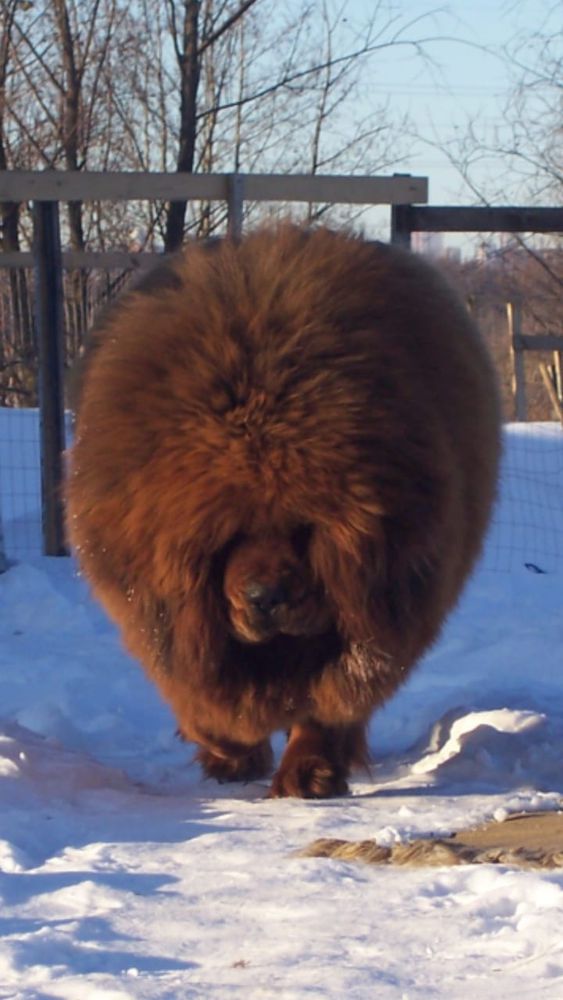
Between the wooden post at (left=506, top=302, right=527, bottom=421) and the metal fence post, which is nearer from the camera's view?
the metal fence post

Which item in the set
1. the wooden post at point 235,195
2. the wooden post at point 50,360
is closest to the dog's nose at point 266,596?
the wooden post at point 50,360

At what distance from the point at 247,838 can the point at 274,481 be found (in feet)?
3.08

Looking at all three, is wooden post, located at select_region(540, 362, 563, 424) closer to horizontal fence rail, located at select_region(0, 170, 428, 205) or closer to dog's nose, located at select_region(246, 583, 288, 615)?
horizontal fence rail, located at select_region(0, 170, 428, 205)

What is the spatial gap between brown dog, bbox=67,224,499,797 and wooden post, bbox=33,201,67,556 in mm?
3746

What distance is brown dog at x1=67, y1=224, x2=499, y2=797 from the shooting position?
3.73 meters

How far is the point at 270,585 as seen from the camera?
3736 mm

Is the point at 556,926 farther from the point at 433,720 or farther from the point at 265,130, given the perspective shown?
the point at 265,130

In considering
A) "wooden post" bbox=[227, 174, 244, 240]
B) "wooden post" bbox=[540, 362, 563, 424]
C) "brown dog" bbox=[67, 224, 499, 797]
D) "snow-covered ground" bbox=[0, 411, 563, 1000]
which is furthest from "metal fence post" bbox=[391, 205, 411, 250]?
"wooden post" bbox=[540, 362, 563, 424]

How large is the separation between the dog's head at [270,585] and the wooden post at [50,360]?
4440mm

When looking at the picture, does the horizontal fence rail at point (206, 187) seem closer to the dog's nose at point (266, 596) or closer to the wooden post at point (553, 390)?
the dog's nose at point (266, 596)

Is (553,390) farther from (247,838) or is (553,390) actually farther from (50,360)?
(247,838)

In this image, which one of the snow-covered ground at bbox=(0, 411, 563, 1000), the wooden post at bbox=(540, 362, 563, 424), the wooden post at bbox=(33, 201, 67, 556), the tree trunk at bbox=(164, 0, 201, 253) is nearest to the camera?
the snow-covered ground at bbox=(0, 411, 563, 1000)

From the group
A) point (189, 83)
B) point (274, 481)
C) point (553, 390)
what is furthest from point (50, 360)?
point (553, 390)

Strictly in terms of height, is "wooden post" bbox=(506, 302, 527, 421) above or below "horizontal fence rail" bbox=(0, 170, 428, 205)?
below
